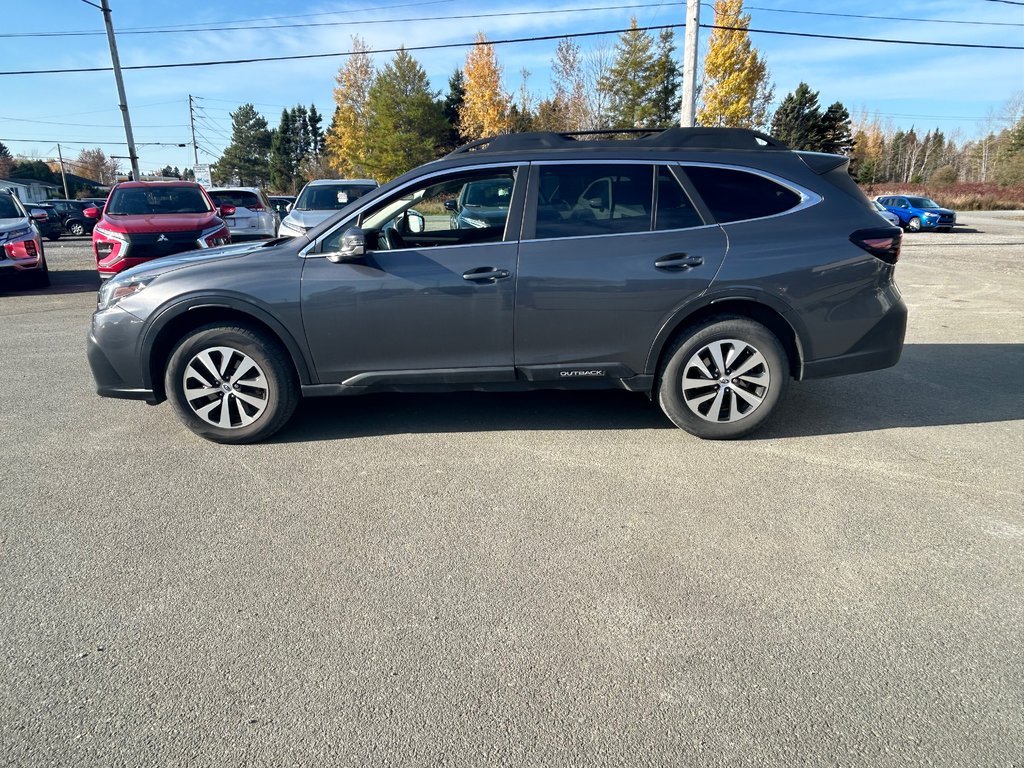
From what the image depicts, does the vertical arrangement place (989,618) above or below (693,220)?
below

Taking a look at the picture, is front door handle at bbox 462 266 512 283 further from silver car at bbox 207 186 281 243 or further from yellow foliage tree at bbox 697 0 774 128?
yellow foliage tree at bbox 697 0 774 128

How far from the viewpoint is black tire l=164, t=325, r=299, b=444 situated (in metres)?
4.20

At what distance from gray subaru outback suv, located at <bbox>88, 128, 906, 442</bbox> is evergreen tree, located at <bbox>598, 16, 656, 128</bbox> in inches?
1374

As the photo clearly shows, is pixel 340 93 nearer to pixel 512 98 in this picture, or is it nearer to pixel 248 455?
pixel 512 98

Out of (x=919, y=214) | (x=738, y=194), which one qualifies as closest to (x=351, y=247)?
(x=738, y=194)

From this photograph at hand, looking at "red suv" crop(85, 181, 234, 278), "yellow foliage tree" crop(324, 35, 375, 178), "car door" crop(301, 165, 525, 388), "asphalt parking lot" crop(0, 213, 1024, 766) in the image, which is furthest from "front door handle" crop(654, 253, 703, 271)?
"yellow foliage tree" crop(324, 35, 375, 178)

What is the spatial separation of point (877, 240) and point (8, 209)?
46.0 ft

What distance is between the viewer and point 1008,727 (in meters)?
2.03

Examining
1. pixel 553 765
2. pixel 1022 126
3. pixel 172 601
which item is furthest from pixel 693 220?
pixel 1022 126

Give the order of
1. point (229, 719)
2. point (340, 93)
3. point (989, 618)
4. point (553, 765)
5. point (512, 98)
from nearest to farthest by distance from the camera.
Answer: point (553, 765), point (229, 719), point (989, 618), point (512, 98), point (340, 93)

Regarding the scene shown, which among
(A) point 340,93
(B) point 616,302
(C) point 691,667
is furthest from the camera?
(A) point 340,93

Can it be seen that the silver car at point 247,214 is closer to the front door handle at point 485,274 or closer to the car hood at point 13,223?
the car hood at point 13,223

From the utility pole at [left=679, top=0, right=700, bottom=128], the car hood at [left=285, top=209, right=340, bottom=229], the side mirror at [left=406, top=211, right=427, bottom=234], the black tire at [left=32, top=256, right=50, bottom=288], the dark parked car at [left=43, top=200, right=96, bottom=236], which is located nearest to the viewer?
the side mirror at [left=406, top=211, right=427, bottom=234]

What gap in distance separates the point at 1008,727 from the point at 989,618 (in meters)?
0.65
